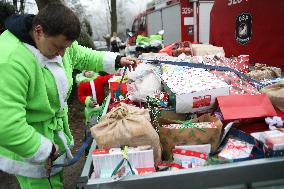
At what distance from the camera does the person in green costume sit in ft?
5.58

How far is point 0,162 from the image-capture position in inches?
83.7

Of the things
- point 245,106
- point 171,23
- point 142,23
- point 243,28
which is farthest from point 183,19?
point 245,106

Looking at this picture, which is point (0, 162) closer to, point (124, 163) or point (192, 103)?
point (124, 163)

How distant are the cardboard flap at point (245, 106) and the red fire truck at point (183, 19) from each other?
906cm

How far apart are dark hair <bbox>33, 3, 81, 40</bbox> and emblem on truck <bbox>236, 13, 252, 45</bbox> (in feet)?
12.4

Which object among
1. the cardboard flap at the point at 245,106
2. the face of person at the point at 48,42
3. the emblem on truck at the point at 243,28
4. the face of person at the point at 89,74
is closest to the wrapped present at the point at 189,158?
the cardboard flap at the point at 245,106

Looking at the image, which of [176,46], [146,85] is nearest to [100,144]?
[146,85]

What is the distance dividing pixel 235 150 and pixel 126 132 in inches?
24.5

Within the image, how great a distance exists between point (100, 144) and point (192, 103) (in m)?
0.75

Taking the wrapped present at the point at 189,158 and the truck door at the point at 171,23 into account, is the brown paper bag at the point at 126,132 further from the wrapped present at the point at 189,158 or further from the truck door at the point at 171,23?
the truck door at the point at 171,23

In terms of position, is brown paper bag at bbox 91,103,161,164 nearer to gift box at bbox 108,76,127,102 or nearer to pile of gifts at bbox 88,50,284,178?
pile of gifts at bbox 88,50,284,178

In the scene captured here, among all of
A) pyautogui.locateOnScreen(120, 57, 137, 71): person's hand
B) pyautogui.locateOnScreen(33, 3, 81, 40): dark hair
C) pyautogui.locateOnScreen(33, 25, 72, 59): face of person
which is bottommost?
pyautogui.locateOnScreen(120, 57, 137, 71): person's hand

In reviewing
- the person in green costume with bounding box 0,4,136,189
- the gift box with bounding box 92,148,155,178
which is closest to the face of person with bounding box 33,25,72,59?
the person in green costume with bounding box 0,4,136,189

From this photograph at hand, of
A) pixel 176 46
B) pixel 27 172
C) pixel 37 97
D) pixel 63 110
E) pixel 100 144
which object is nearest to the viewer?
pixel 100 144
